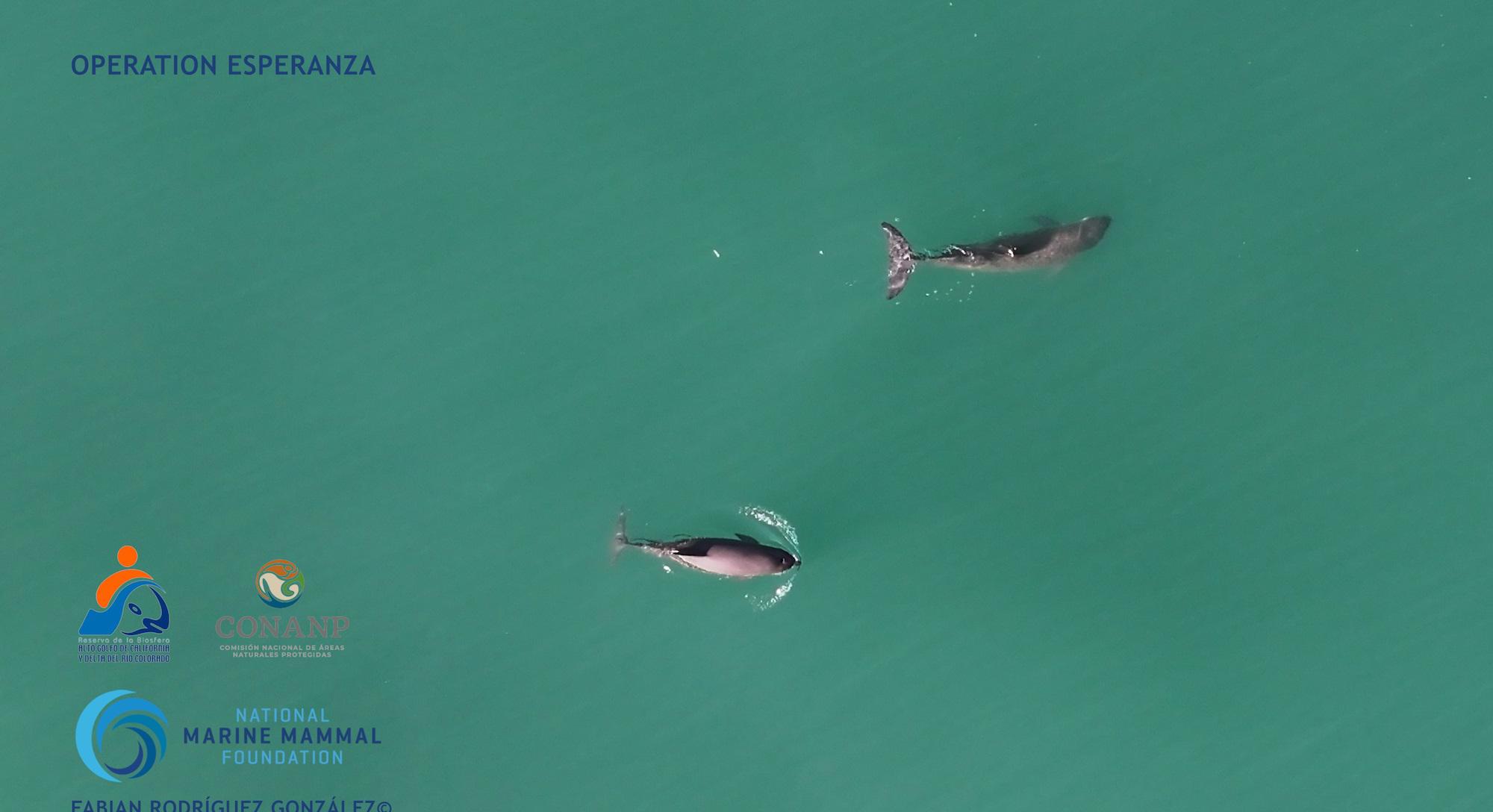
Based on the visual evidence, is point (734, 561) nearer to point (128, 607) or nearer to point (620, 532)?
point (620, 532)

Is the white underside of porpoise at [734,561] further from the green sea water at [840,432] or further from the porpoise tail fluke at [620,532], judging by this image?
the porpoise tail fluke at [620,532]

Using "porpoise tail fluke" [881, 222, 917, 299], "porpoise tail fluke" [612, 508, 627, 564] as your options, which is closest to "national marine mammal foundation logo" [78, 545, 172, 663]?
"porpoise tail fluke" [612, 508, 627, 564]

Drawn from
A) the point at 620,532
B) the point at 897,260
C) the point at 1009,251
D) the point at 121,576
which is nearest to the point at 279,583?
the point at 121,576

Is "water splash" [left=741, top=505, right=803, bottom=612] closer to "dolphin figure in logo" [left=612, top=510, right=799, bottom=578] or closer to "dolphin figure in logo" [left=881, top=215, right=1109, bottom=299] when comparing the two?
"dolphin figure in logo" [left=612, top=510, right=799, bottom=578]

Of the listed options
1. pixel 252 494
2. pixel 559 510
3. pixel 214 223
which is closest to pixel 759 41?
pixel 559 510

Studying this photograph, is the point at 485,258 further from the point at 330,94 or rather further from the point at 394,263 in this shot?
the point at 330,94
